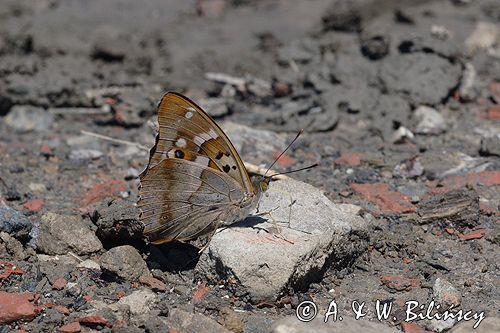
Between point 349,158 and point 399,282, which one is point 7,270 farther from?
point 349,158

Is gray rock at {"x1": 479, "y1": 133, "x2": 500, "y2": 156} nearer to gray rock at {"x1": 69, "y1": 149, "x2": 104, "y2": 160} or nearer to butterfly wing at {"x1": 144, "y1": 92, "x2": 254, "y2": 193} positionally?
butterfly wing at {"x1": 144, "y1": 92, "x2": 254, "y2": 193}

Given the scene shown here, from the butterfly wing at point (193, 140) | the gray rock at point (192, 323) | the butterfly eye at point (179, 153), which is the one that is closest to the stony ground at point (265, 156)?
the gray rock at point (192, 323)

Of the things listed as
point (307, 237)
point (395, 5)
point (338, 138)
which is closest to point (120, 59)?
point (338, 138)

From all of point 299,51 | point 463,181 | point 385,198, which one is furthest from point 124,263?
point 299,51

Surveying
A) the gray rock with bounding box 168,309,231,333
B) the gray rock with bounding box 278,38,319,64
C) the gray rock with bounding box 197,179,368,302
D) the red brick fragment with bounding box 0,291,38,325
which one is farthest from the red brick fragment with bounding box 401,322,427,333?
the gray rock with bounding box 278,38,319,64

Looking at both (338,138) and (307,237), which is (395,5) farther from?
(307,237)

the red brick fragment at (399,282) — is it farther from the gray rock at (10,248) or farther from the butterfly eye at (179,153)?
the gray rock at (10,248)
